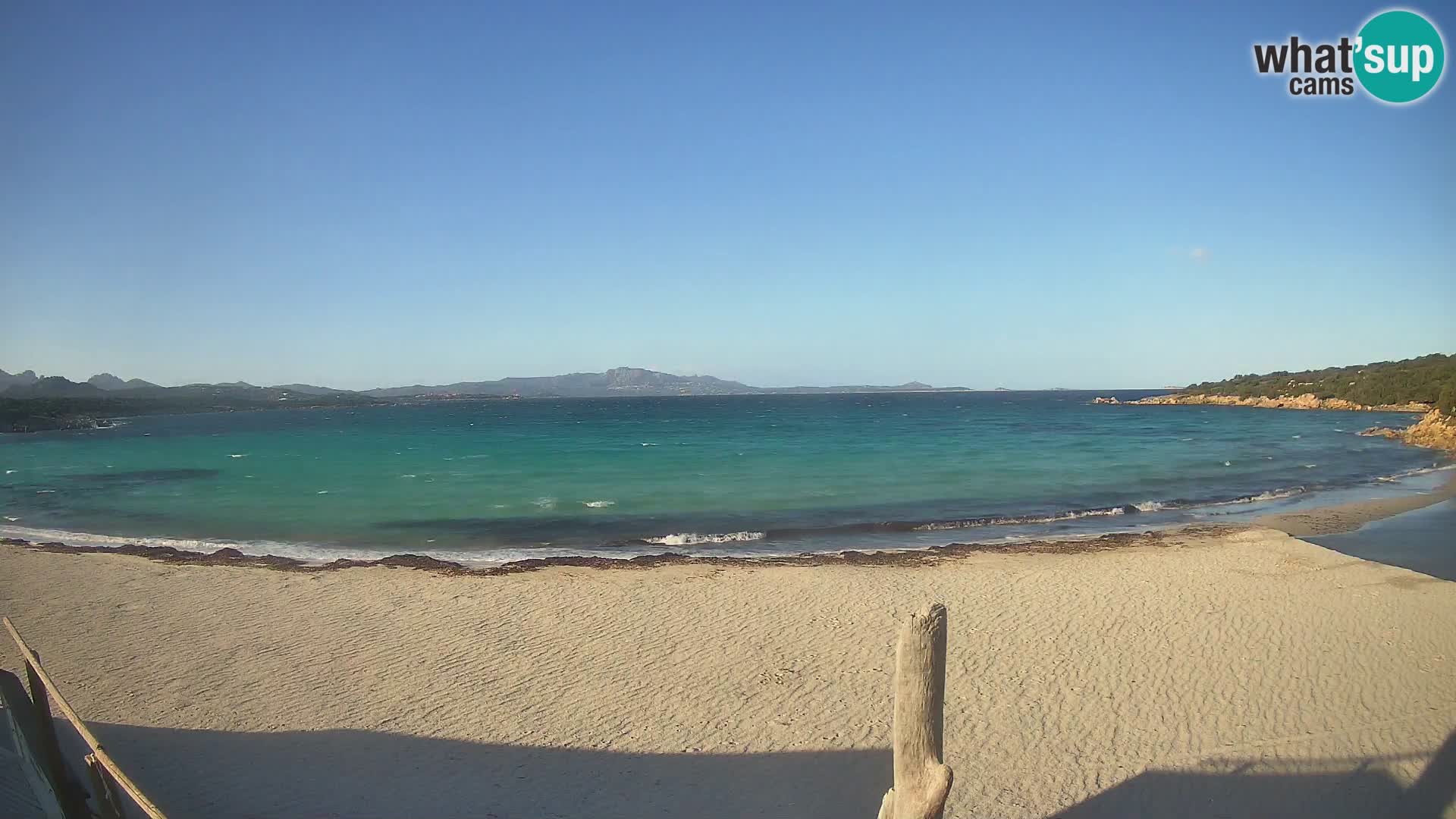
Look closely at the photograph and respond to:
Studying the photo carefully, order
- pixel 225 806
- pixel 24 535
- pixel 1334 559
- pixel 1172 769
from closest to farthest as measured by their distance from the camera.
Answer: pixel 225 806
pixel 1172 769
pixel 1334 559
pixel 24 535

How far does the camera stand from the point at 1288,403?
248 ft

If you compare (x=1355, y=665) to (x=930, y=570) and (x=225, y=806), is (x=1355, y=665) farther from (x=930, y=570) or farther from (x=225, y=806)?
(x=225, y=806)

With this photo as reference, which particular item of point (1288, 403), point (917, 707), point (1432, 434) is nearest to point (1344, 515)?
point (917, 707)

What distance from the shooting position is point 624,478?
29.7 m

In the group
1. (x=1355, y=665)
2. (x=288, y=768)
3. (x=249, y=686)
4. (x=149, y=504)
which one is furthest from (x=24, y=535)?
(x=1355, y=665)

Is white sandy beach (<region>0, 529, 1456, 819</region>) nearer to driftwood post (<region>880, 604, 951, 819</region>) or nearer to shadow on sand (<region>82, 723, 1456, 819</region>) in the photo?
shadow on sand (<region>82, 723, 1456, 819</region>)

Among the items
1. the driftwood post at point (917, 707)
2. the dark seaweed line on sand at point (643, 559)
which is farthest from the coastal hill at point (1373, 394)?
the driftwood post at point (917, 707)

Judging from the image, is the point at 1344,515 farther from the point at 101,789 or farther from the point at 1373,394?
the point at 1373,394

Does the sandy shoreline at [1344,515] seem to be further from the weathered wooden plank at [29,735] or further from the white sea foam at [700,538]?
the weathered wooden plank at [29,735]

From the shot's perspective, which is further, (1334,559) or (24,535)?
(24,535)

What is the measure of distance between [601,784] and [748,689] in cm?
246

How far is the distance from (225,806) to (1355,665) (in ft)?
40.4

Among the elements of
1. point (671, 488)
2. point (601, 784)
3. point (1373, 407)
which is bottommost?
point (601, 784)

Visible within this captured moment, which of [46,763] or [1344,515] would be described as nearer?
[46,763]
